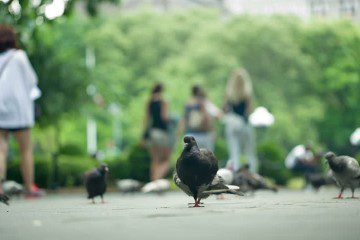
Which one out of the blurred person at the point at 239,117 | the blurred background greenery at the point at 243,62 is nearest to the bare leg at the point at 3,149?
the blurred person at the point at 239,117

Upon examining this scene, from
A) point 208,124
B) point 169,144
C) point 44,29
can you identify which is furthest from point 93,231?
point 44,29

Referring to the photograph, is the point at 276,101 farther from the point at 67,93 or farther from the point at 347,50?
the point at 67,93

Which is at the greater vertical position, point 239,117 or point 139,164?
point 239,117

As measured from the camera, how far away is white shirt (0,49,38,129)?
491 inches

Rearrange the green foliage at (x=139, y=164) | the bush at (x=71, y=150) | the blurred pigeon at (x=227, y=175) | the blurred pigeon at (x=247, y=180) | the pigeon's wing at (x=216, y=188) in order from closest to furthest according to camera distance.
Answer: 1. the pigeon's wing at (x=216, y=188)
2. the blurred pigeon at (x=227, y=175)
3. the blurred pigeon at (x=247, y=180)
4. the green foliage at (x=139, y=164)
5. the bush at (x=71, y=150)

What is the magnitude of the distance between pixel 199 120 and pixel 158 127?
4.71ft

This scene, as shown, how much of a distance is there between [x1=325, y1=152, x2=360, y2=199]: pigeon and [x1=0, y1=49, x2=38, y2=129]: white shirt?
3.83m

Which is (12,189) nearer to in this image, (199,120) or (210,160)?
(199,120)

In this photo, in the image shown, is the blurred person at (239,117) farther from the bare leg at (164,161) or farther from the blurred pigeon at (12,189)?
the blurred pigeon at (12,189)

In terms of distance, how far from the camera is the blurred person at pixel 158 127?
1914cm

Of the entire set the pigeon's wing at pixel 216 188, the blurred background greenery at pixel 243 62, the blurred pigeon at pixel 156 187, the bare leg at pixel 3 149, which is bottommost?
the pigeon's wing at pixel 216 188

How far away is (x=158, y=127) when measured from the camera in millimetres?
19250

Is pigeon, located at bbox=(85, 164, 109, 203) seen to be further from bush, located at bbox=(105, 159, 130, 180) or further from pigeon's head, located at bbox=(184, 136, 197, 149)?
bush, located at bbox=(105, 159, 130, 180)

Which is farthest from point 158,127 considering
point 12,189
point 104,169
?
point 104,169
